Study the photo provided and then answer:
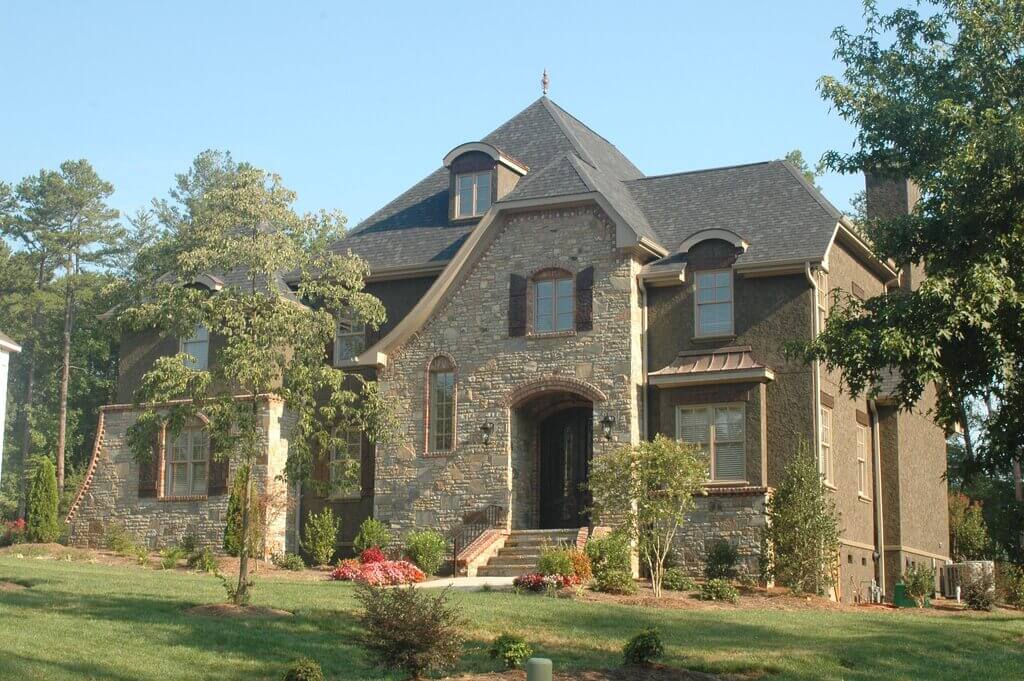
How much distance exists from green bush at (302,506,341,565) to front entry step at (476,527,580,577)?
434 centimetres

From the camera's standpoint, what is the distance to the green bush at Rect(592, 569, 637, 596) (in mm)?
22469

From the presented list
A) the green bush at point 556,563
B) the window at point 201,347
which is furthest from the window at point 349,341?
the green bush at point 556,563

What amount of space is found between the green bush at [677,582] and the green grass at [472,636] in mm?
3202

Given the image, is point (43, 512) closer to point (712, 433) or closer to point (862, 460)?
point (712, 433)

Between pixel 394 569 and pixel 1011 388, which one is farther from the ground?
pixel 1011 388

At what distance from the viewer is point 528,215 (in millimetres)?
27891

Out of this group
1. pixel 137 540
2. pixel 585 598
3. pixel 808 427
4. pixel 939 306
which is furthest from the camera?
pixel 137 540

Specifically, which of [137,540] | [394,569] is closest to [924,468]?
[394,569]

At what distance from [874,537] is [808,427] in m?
4.74

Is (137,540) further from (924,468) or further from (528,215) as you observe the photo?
(924,468)

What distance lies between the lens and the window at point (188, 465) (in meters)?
30.0

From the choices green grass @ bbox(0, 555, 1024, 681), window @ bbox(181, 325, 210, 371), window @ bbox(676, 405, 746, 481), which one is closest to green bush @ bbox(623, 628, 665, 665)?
green grass @ bbox(0, 555, 1024, 681)

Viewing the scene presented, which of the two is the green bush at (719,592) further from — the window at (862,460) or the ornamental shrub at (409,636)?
the ornamental shrub at (409,636)

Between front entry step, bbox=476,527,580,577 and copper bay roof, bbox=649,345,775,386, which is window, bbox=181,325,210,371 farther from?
copper bay roof, bbox=649,345,775,386
